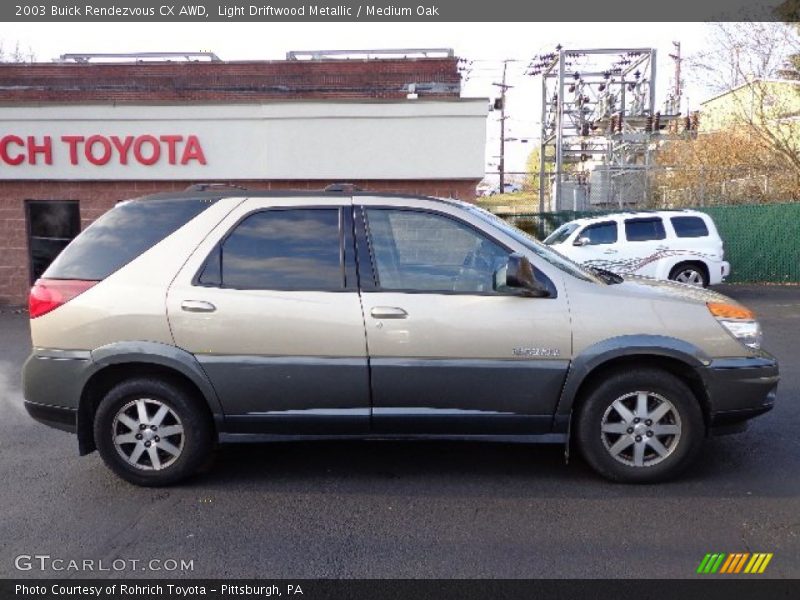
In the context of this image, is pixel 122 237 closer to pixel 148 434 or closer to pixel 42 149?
pixel 148 434

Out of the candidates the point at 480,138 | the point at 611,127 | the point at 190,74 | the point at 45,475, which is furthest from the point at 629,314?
the point at 611,127

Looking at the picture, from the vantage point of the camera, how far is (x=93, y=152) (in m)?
11.8

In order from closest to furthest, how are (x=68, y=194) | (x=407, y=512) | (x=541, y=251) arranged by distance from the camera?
1. (x=407, y=512)
2. (x=541, y=251)
3. (x=68, y=194)

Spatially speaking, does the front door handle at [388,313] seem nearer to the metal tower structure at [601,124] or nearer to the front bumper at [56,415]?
the front bumper at [56,415]

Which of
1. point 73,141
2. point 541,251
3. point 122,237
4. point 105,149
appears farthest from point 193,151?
point 541,251

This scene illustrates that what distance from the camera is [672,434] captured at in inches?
158

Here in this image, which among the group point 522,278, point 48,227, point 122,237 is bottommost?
point 522,278

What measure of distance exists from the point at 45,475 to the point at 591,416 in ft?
12.4

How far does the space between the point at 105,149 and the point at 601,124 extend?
58.7 ft

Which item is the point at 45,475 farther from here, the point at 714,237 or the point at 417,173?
the point at 714,237

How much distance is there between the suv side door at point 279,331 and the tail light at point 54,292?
62 centimetres

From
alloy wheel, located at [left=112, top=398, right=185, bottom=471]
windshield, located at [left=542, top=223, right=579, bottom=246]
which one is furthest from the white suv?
alloy wheel, located at [left=112, top=398, right=185, bottom=471]

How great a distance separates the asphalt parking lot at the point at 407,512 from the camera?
325 cm

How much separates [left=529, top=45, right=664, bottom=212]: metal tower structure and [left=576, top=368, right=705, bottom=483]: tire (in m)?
16.5
